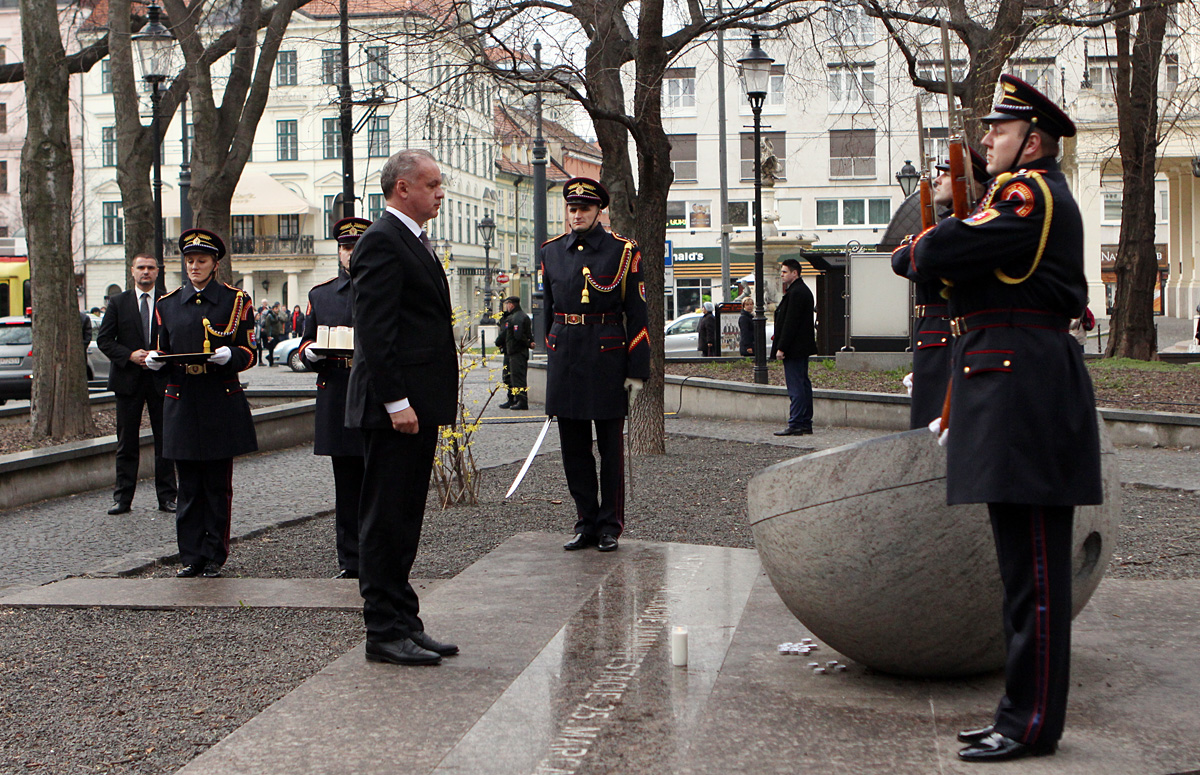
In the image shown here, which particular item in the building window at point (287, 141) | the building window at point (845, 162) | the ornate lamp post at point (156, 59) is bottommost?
the ornate lamp post at point (156, 59)

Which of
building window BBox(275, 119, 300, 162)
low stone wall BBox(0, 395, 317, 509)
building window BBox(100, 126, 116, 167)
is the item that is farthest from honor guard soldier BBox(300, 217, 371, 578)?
building window BBox(100, 126, 116, 167)

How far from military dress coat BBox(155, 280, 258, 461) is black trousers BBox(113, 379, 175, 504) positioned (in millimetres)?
2625

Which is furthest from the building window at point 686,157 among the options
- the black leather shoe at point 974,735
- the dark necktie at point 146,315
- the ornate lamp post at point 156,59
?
the black leather shoe at point 974,735

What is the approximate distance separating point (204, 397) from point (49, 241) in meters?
7.72

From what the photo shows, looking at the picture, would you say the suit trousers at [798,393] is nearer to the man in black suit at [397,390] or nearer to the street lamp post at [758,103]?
the street lamp post at [758,103]

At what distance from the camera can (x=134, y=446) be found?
10.4 metres

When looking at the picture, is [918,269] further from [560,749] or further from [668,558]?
[668,558]

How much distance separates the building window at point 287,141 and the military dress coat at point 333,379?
67533 mm

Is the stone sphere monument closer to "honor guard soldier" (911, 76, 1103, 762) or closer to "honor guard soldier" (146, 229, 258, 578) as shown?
"honor guard soldier" (911, 76, 1103, 762)

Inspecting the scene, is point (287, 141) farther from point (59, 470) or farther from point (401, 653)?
point (401, 653)

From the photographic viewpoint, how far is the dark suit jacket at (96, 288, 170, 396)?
402 inches

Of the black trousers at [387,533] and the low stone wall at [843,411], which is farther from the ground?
the black trousers at [387,533]

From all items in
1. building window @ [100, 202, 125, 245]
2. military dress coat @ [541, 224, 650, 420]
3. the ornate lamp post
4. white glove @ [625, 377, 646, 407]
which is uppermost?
building window @ [100, 202, 125, 245]

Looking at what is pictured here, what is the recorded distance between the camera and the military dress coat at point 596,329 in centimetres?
746
